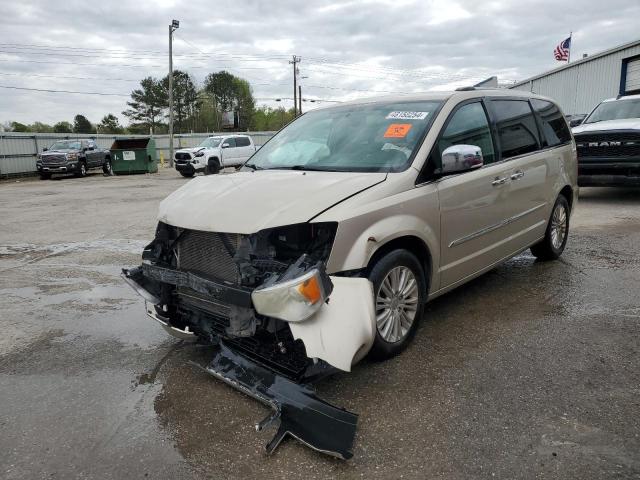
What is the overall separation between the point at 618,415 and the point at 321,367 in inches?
63.8

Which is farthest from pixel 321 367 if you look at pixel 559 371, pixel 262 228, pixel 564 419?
pixel 559 371

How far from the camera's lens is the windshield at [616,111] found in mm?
10867

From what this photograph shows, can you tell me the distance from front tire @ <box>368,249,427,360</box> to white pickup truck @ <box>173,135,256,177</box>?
20.4 meters

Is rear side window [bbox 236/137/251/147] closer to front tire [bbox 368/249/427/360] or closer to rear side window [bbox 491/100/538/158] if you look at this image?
rear side window [bbox 491/100/538/158]

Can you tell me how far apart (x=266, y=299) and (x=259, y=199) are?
2.45ft

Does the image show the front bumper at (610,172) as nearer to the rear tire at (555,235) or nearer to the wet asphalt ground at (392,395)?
the rear tire at (555,235)

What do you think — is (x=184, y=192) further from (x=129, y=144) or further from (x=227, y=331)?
(x=129, y=144)

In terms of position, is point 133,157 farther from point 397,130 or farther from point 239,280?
point 239,280

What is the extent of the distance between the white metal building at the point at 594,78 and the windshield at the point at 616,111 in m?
7.60

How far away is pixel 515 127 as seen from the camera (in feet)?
16.0

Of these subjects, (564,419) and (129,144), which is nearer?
(564,419)

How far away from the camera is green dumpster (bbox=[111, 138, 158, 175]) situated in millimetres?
27391

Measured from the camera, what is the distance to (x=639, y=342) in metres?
3.70

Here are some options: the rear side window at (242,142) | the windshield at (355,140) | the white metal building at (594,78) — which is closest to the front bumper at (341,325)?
the windshield at (355,140)
